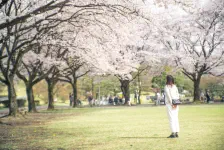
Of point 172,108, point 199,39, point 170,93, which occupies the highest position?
point 199,39

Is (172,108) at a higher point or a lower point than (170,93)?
lower

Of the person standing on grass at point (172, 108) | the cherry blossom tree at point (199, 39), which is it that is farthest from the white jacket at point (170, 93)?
the cherry blossom tree at point (199, 39)

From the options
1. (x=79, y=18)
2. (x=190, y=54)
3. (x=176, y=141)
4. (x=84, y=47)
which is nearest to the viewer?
(x=176, y=141)

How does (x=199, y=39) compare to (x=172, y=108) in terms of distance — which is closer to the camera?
(x=172, y=108)

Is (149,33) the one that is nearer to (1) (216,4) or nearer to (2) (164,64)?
(2) (164,64)

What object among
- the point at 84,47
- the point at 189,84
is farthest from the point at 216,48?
the point at 84,47

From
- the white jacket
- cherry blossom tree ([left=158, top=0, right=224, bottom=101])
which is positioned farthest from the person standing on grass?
cherry blossom tree ([left=158, top=0, right=224, bottom=101])

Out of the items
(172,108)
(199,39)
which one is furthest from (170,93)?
(199,39)

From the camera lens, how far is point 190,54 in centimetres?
4047

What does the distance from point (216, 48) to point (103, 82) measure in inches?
→ 811

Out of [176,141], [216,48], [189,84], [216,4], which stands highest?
[216,4]

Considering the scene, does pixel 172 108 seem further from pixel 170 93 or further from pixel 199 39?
pixel 199 39

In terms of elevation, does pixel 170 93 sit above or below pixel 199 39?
below

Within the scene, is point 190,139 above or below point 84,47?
below
